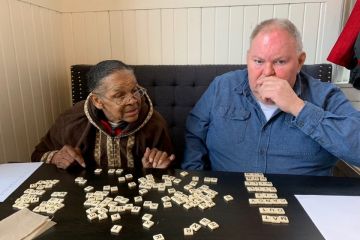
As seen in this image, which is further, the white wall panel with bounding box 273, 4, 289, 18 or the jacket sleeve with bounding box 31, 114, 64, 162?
the white wall panel with bounding box 273, 4, 289, 18

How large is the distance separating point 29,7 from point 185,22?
106cm

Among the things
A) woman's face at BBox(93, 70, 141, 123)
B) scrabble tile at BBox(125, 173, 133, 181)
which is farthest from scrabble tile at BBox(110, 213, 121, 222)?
woman's face at BBox(93, 70, 141, 123)

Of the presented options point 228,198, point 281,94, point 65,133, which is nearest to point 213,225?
point 228,198

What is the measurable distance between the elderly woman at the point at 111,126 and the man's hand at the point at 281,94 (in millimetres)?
528

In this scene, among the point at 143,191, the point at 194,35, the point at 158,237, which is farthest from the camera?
the point at 194,35

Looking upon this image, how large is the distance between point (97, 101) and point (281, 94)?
2.89 feet

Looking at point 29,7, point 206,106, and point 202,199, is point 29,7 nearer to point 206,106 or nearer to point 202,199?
point 206,106

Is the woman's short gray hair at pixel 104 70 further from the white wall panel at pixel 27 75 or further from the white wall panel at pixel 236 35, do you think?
the white wall panel at pixel 236 35

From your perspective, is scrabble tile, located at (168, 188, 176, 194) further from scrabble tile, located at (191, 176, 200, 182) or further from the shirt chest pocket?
the shirt chest pocket

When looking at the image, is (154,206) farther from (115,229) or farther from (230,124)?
(230,124)

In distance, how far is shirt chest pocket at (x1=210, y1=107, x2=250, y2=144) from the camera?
1.45 metres

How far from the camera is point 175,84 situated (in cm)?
215

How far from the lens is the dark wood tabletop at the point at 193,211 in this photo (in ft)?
2.54

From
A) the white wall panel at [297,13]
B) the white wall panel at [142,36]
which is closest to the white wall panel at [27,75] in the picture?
the white wall panel at [142,36]
